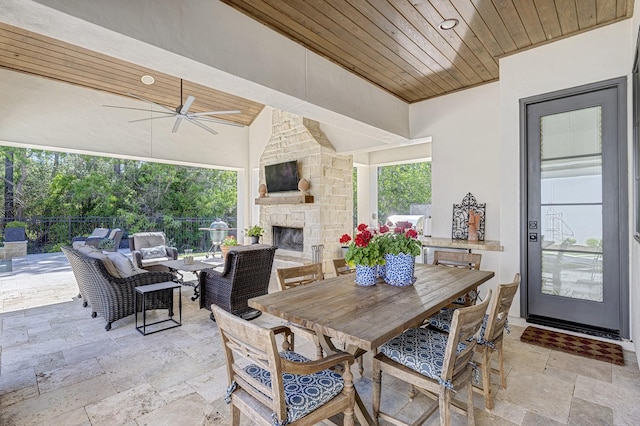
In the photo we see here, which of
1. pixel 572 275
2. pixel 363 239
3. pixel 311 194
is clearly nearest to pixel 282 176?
pixel 311 194

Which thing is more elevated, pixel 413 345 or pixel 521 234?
pixel 521 234

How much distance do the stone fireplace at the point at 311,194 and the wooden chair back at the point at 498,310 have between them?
13.9 ft

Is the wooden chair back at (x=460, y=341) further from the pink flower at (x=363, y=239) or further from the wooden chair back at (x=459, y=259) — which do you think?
the wooden chair back at (x=459, y=259)

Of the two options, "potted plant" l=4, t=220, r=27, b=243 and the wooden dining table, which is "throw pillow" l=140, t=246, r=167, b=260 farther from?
the wooden dining table

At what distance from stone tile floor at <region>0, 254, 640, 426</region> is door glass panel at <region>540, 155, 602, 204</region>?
4.79 feet

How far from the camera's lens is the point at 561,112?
3.30 metres

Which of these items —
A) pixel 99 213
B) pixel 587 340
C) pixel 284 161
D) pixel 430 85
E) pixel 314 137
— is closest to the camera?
pixel 587 340

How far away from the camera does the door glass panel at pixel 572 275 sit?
10.2 ft

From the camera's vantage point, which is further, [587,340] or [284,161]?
[284,161]

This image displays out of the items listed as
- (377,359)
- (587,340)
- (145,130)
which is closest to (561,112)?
(587,340)

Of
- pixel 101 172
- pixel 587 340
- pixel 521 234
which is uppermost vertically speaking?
pixel 101 172

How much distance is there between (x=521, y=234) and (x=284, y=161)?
15.4 ft

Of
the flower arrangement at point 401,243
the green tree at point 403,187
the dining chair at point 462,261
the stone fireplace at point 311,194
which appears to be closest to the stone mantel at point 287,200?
the stone fireplace at point 311,194

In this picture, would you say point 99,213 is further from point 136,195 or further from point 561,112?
point 561,112
